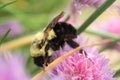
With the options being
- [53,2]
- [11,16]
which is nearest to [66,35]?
Result: [11,16]

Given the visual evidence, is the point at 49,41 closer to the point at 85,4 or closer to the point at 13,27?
the point at 85,4

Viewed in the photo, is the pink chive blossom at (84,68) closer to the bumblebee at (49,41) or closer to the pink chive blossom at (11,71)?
the bumblebee at (49,41)

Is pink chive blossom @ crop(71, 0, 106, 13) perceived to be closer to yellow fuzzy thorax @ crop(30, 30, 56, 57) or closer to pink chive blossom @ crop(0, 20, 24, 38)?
yellow fuzzy thorax @ crop(30, 30, 56, 57)

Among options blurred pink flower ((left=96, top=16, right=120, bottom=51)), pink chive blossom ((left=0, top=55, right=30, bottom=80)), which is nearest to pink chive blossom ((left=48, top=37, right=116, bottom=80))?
pink chive blossom ((left=0, top=55, right=30, bottom=80))

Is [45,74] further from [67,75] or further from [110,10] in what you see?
[110,10]

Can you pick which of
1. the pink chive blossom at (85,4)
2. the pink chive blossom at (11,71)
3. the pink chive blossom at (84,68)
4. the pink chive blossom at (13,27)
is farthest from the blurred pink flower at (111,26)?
the pink chive blossom at (11,71)

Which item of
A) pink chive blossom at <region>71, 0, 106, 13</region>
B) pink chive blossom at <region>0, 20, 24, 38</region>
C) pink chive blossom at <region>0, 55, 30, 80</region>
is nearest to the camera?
pink chive blossom at <region>0, 55, 30, 80</region>
